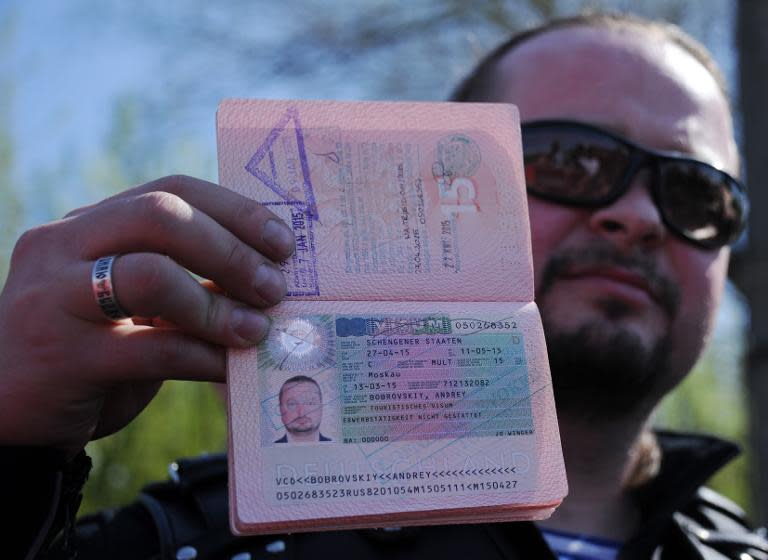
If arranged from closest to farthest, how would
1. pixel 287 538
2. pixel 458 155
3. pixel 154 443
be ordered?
pixel 458 155 < pixel 287 538 < pixel 154 443

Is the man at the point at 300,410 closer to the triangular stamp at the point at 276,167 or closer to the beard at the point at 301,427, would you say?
the beard at the point at 301,427

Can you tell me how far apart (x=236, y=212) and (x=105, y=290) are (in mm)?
234

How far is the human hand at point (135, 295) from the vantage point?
1.19 metres

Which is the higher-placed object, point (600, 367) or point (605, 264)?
point (605, 264)

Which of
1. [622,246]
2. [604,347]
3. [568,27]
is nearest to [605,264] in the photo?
[622,246]

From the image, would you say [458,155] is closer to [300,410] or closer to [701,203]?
[300,410]

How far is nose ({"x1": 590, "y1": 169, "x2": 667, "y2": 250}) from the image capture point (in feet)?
6.81

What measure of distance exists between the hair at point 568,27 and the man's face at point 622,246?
129 millimetres

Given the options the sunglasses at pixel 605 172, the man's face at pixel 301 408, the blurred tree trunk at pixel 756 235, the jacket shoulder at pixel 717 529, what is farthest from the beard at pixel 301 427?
the blurred tree trunk at pixel 756 235

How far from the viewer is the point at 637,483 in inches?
90.8

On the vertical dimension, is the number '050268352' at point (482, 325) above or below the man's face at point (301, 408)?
above

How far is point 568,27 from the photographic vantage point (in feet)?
8.32

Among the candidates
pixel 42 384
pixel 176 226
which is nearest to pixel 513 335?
pixel 176 226

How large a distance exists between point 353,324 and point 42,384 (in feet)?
1.67
